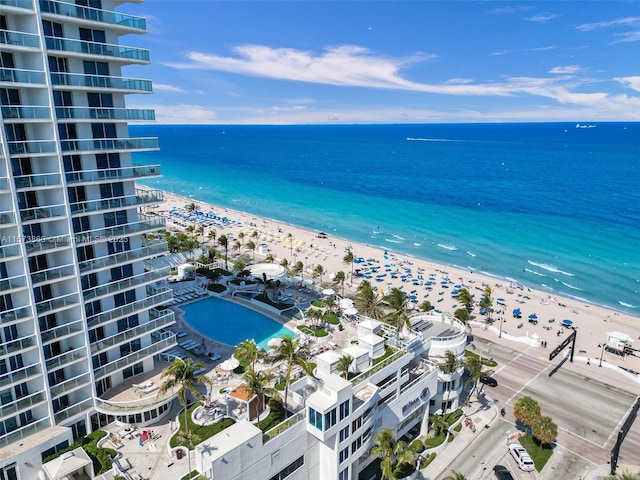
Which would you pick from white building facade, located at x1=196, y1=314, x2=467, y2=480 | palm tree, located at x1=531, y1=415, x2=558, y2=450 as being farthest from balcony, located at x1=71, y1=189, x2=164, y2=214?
palm tree, located at x1=531, y1=415, x2=558, y2=450

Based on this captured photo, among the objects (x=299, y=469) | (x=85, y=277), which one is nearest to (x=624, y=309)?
(x=299, y=469)

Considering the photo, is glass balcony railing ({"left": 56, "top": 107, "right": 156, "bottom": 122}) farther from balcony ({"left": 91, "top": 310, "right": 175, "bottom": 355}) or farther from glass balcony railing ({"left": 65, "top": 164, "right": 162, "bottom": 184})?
balcony ({"left": 91, "top": 310, "right": 175, "bottom": 355})

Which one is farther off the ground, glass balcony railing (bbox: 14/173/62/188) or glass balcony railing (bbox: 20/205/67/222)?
glass balcony railing (bbox: 14/173/62/188)

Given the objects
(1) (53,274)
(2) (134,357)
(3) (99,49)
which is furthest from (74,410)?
(3) (99,49)

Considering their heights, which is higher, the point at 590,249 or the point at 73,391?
the point at 73,391

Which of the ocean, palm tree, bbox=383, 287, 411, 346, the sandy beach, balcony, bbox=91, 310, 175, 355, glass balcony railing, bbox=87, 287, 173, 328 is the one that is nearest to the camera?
glass balcony railing, bbox=87, 287, 173, 328

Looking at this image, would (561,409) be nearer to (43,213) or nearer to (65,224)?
(65,224)

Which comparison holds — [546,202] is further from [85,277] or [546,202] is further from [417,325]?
[85,277]
